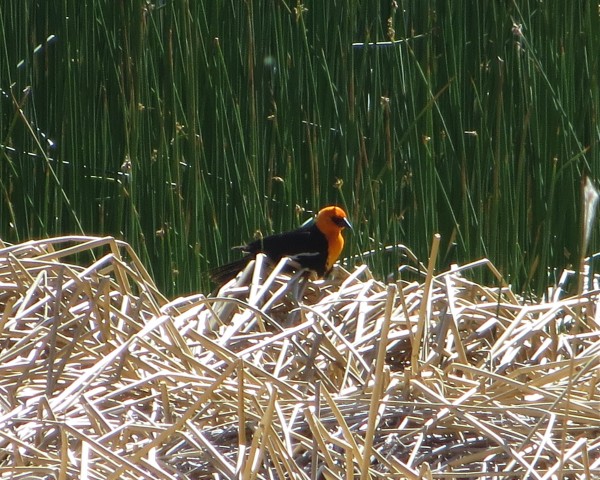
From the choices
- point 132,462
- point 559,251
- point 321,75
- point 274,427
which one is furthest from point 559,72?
point 132,462

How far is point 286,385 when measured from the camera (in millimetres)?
1386

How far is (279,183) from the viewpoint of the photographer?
2740 millimetres

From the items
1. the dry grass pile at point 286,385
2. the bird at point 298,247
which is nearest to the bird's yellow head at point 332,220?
the bird at point 298,247

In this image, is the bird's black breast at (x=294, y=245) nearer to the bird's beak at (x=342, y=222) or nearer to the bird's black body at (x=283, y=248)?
the bird's black body at (x=283, y=248)

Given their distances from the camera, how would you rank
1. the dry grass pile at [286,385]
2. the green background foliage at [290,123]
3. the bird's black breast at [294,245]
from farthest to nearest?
the green background foliage at [290,123]
the bird's black breast at [294,245]
the dry grass pile at [286,385]

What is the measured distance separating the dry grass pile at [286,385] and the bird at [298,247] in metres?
0.44

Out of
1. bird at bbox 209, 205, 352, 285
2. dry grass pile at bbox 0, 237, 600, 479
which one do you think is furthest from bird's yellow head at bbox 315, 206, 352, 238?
dry grass pile at bbox 0, 237, 600, 479

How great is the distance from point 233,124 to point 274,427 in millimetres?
1540

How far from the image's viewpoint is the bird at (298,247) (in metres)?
2.35

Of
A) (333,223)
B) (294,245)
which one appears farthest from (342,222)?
(294,245)

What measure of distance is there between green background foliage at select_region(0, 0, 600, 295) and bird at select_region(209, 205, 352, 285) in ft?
0.24

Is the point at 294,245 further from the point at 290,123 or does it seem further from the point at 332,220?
the point at 290,123

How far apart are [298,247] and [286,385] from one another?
3.41ft

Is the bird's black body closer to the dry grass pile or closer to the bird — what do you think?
the bird
